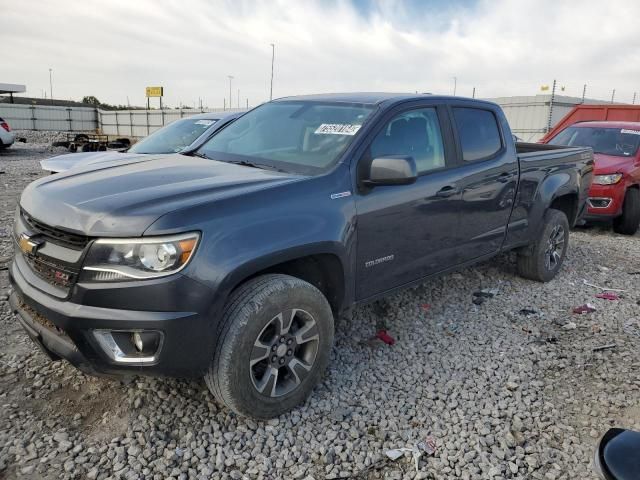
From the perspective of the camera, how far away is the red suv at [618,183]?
750cm

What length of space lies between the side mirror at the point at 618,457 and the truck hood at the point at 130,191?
189 centimetres

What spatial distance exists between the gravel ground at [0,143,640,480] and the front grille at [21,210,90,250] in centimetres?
102

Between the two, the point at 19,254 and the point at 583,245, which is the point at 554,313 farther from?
the point at 19,254

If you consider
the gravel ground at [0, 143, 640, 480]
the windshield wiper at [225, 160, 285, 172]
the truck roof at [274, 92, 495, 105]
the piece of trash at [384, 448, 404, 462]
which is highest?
the truck roof at [274, 92, 495, 105]

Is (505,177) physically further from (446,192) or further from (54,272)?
(54,272)

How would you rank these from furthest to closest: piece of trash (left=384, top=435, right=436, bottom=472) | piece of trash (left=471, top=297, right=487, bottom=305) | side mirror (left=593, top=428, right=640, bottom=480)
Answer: piece of trash (left=471, top=297, right=487, bottom=305) < piece of trash (left=384, top=435, right=436, bottom=472) < side mirror (left=593, top=428, right=640, bottom=480)

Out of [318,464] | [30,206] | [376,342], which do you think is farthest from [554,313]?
[30,206]

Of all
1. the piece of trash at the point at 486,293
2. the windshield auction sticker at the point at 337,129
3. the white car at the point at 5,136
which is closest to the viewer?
the windshield auction sticker at the point at 337,129

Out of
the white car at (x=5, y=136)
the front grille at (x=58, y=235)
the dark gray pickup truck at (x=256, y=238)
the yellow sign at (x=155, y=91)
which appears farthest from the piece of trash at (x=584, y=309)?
the yellow sign at (x=155, y=91)

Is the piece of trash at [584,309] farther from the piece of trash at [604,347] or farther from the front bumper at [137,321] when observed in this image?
the front bumper at [137,321]

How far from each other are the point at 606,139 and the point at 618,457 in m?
8.86

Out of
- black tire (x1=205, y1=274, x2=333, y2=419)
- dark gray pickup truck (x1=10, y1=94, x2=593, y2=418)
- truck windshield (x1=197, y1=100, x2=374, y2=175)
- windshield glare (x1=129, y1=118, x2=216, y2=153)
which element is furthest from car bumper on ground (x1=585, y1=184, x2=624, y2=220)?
black tire (x1=205, y1=274, x2=333, y2=419)

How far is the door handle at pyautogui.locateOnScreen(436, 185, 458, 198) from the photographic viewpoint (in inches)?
141

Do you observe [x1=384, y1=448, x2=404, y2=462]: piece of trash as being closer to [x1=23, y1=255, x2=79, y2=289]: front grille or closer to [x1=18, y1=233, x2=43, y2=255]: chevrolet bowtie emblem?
[x1=23, y1=255, x2=79, y2=289]: front grille
